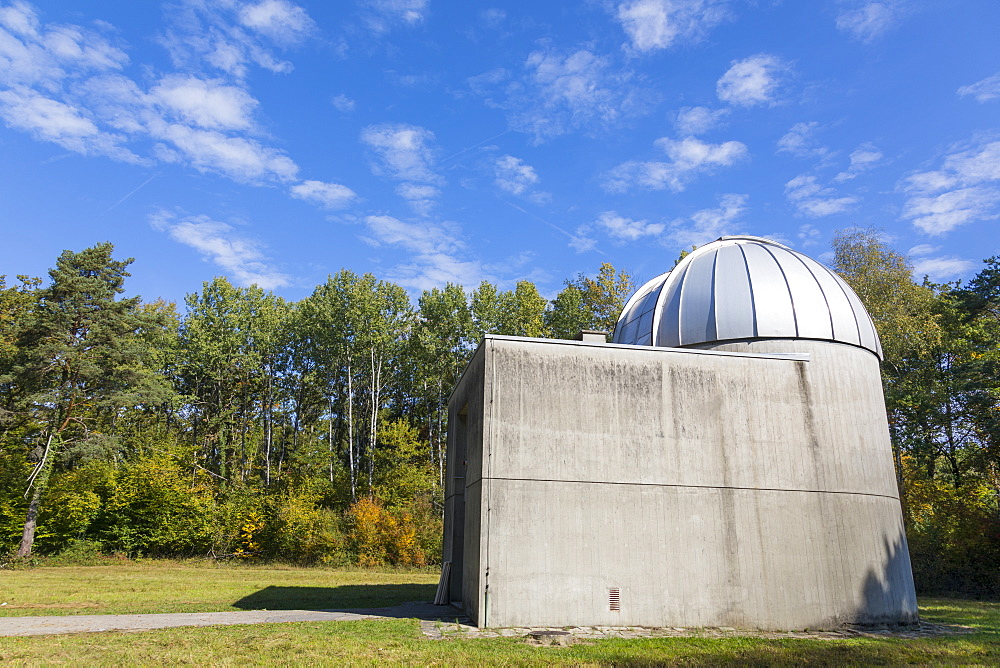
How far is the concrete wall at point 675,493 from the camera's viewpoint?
433 inches

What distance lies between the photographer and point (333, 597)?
15234 mm

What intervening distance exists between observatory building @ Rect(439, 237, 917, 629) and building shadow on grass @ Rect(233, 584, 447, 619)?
152 centimetres

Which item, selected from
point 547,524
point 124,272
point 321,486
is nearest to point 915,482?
point 547,524

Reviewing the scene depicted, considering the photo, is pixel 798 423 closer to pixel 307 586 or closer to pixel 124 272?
pixel 307 586

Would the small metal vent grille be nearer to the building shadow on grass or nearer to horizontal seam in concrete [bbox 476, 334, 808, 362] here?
the building shadow on grass

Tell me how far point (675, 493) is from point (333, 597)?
902 centimetres

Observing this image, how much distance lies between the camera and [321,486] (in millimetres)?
30125

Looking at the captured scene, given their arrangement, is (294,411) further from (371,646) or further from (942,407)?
(942,407)

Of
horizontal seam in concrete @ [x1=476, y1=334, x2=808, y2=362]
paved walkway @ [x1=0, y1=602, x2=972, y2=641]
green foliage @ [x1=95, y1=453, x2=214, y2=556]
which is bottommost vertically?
paved walkway @ [x1=0, y1=602, x2=972, y2=641]

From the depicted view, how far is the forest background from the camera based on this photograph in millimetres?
25297

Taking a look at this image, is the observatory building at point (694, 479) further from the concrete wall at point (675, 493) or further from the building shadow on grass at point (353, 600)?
the building shadow on grass at point (353, 600)

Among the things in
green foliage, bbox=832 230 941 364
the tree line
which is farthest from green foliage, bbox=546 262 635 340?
green foliage, bbox=832 230 941 364

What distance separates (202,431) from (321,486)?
9222 millimetres

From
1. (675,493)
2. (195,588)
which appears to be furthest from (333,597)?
(675,493)
